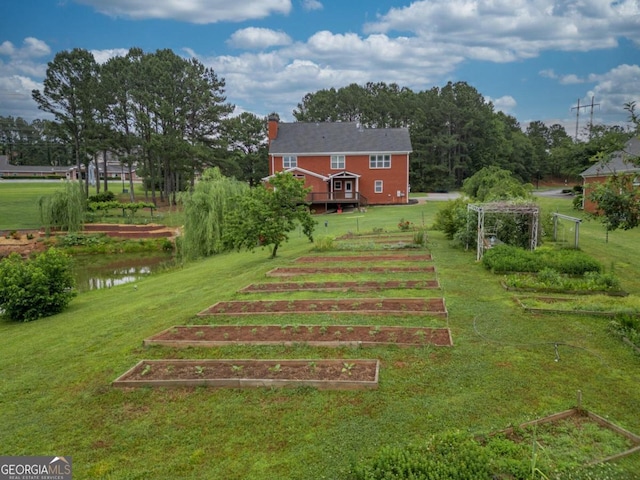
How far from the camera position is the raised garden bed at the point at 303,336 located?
8.30 meters

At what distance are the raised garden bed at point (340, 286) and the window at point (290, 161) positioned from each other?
32.0m

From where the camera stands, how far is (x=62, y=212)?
32250 millimetres

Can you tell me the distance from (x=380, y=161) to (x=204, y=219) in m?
24.2

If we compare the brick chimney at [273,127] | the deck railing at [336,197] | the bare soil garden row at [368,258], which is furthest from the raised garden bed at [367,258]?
the brick chimney at [273,127]

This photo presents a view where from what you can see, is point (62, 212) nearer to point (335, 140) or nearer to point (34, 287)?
point (34, 287)

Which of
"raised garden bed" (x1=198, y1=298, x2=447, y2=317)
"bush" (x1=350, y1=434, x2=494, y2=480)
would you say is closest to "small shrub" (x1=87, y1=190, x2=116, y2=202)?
"raised garden bed" (x1=198, y1=298, x2=447, y2=317)

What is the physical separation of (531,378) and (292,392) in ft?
12.0

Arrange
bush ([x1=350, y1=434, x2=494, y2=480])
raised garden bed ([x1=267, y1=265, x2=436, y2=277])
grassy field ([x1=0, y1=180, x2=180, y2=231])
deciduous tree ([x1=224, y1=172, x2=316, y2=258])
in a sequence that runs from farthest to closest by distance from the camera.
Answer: grassy field ([x1=0, y1=180, x2=180, y2=231])
deciduous tree ([x1=224, y1=172, x2=316, y2=258])
raised garden bed ([x1=267, y1=265, x2=436, y2=277])
bush ([x1=350, y1=434, x2=494, y2=480])

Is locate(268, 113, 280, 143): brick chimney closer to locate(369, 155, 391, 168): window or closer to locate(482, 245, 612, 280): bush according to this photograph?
locate(369, 155, 391, 168): window

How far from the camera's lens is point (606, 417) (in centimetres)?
582

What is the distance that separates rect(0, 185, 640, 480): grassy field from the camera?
5.31 metres

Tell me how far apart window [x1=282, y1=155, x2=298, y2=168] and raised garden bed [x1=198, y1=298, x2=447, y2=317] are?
3405cm

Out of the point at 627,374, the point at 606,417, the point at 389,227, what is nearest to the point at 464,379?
the point at 606,417

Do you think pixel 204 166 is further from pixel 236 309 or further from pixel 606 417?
pixel 606 417
